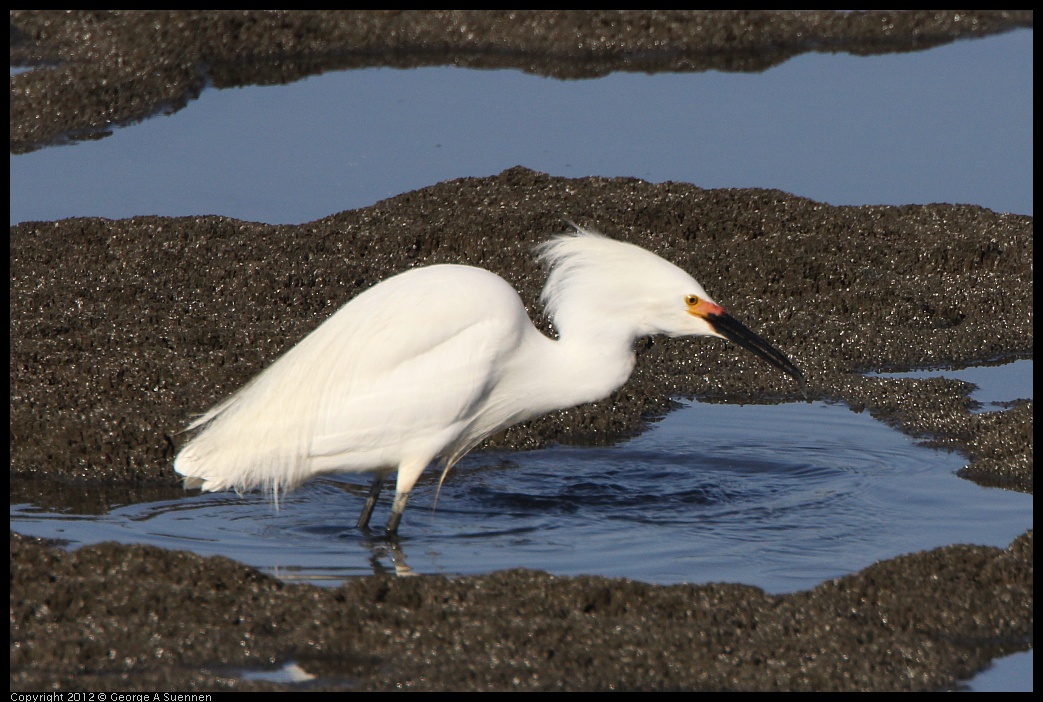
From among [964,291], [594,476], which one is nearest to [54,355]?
[594,476]

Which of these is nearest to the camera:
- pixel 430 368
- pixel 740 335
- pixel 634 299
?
pixel 430 368

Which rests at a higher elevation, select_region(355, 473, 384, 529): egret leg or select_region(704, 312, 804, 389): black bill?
select_region(704, 312, 804, 389): black bill

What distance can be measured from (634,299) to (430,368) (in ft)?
2.78

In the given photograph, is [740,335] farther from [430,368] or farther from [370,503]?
[370,503]

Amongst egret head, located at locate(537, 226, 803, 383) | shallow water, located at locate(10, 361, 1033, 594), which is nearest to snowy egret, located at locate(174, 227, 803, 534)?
egret head, located at locate(537, 226, 803, 383)

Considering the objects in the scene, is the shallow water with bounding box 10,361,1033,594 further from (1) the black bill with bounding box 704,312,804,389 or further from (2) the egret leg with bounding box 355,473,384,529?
(1) the black bill with bounding box 704,312,804,389

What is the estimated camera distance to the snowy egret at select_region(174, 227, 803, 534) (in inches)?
218

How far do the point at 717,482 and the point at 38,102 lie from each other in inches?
343

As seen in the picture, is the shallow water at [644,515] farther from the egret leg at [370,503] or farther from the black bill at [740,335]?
the black bill at [740,335]

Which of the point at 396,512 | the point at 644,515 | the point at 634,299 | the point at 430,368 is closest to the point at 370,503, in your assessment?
the point at 396,512

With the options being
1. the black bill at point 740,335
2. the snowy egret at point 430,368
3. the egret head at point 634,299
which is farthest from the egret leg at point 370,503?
the black bill at point 740,335

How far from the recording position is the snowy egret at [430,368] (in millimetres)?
5535

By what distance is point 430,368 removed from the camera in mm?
5535
